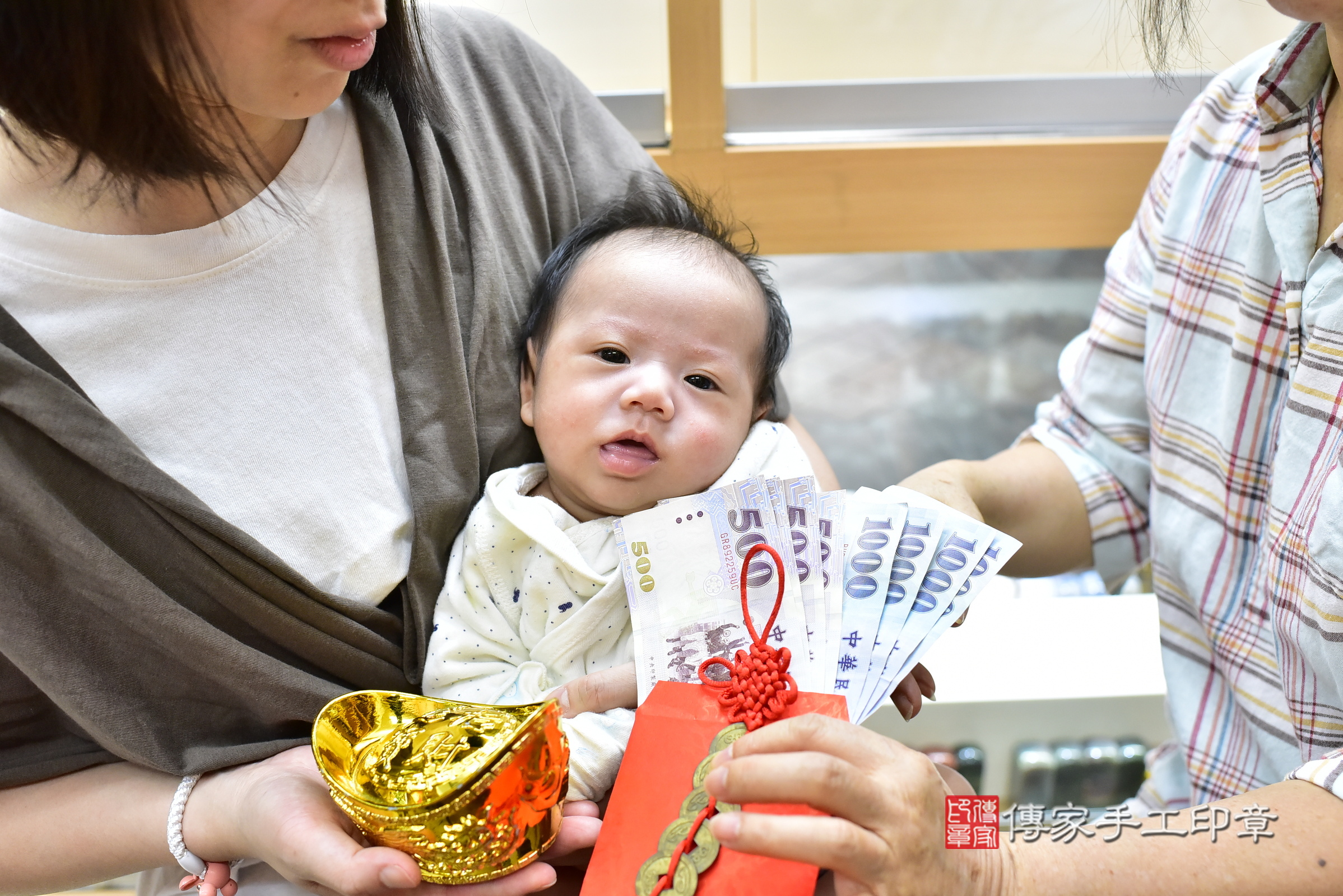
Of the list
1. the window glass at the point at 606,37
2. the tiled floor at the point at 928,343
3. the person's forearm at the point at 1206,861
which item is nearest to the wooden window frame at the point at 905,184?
the window glass at the point at 606,37

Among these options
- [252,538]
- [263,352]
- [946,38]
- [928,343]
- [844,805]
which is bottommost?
[928,343]

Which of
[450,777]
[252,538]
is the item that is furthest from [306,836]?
[252,538]

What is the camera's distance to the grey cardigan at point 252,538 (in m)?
0.87

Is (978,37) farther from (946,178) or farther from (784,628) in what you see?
(784,628)

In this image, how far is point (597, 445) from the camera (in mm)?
1097

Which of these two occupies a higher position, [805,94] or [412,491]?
[805,94]

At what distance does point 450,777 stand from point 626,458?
0.41 metres

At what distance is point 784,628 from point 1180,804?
72 cm

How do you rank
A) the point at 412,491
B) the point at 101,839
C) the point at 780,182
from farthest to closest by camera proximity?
the point at 780,182 < the point at 412,491 < the point at 101,839

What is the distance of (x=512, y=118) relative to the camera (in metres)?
1.25

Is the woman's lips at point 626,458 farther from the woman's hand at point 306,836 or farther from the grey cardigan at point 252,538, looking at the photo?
the woman's hand at point 306,836

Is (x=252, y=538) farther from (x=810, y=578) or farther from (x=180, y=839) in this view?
(x=810, y=578)

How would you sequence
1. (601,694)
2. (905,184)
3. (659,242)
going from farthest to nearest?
1. (905,184)
2. (659,242)
3. (601,694)

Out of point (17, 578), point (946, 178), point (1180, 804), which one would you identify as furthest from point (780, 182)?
point (17, 578)
